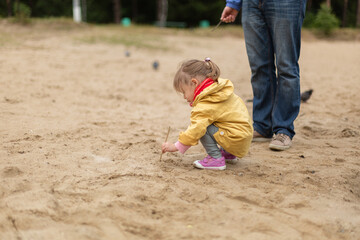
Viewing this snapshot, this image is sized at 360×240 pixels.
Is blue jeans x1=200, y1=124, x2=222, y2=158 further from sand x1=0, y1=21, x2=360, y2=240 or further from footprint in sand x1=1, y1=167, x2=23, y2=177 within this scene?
footprint in sand x1=1, y1=167, x2=23, y2=177

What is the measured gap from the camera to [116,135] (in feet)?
11.9

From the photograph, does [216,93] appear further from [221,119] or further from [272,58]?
[272,58]

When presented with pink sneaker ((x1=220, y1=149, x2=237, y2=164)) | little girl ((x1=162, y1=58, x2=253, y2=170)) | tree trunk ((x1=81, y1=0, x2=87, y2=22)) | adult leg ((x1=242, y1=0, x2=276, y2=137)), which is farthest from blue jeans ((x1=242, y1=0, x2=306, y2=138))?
tree trunk ((x1=81, y1=0, x2=87, y2=22))

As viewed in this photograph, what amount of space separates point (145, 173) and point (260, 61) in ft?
5.06

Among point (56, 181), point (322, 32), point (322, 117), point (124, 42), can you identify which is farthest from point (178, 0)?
point (56, 181)

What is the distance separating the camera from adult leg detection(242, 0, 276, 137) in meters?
3.42

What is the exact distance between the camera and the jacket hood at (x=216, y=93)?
8.93 ft

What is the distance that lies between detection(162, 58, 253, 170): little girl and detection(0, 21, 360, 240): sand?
226 mm

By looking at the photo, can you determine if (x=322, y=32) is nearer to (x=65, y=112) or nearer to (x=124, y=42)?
(x=124, y=42)

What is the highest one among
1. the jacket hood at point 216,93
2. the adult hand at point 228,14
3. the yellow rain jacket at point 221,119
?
the adult hand at point 228,14

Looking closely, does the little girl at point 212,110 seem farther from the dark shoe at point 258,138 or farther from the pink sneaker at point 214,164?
the dark shoe at point 258,138

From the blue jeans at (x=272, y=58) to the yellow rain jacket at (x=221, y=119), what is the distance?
2.55 ft

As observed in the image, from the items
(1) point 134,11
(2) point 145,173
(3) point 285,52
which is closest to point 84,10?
(1) point 134,11

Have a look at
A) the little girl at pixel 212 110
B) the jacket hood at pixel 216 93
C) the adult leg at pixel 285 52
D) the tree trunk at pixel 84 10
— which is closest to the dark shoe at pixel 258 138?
the adult leg at pixel 285 52
